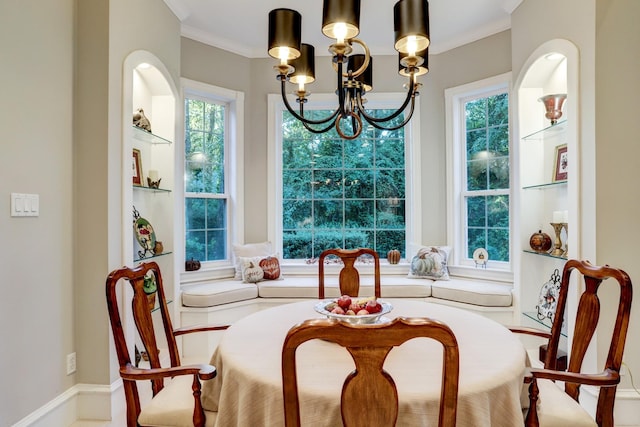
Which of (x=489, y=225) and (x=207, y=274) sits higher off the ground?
(x=489, y=225)

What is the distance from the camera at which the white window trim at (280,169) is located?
4066 mm

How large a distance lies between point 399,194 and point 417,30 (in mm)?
2653

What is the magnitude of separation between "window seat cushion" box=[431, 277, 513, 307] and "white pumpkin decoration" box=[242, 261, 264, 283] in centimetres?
165

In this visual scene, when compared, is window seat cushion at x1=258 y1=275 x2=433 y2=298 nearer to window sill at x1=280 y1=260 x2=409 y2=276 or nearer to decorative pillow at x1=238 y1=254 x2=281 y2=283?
decorative pillow at x1=238 y1=254 x2=281 y2=283

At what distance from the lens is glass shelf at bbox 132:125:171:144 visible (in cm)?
279

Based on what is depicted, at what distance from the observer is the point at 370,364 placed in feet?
2.92

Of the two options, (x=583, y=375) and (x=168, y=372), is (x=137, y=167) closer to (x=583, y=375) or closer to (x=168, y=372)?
(x=168, y=372)

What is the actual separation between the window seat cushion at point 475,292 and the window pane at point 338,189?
828 millimetres

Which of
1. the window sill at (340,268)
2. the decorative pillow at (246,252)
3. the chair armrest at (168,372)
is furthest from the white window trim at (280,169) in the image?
the chair armrest at (168,372)

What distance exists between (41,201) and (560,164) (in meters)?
3.46

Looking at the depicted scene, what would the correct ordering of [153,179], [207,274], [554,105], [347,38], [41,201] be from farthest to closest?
[207,274] < [153,179] < [554,105] < [41,201] < [347,38]

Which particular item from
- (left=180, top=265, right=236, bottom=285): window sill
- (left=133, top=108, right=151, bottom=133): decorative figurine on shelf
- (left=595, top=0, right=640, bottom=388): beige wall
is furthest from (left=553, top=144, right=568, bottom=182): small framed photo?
(left=133, top=108, right=151, bottom=133): decorative figurine on shelf

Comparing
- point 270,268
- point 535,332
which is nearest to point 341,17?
point 535,332

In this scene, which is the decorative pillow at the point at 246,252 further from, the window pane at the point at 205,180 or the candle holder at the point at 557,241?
the candle holder at the point at 557,241
